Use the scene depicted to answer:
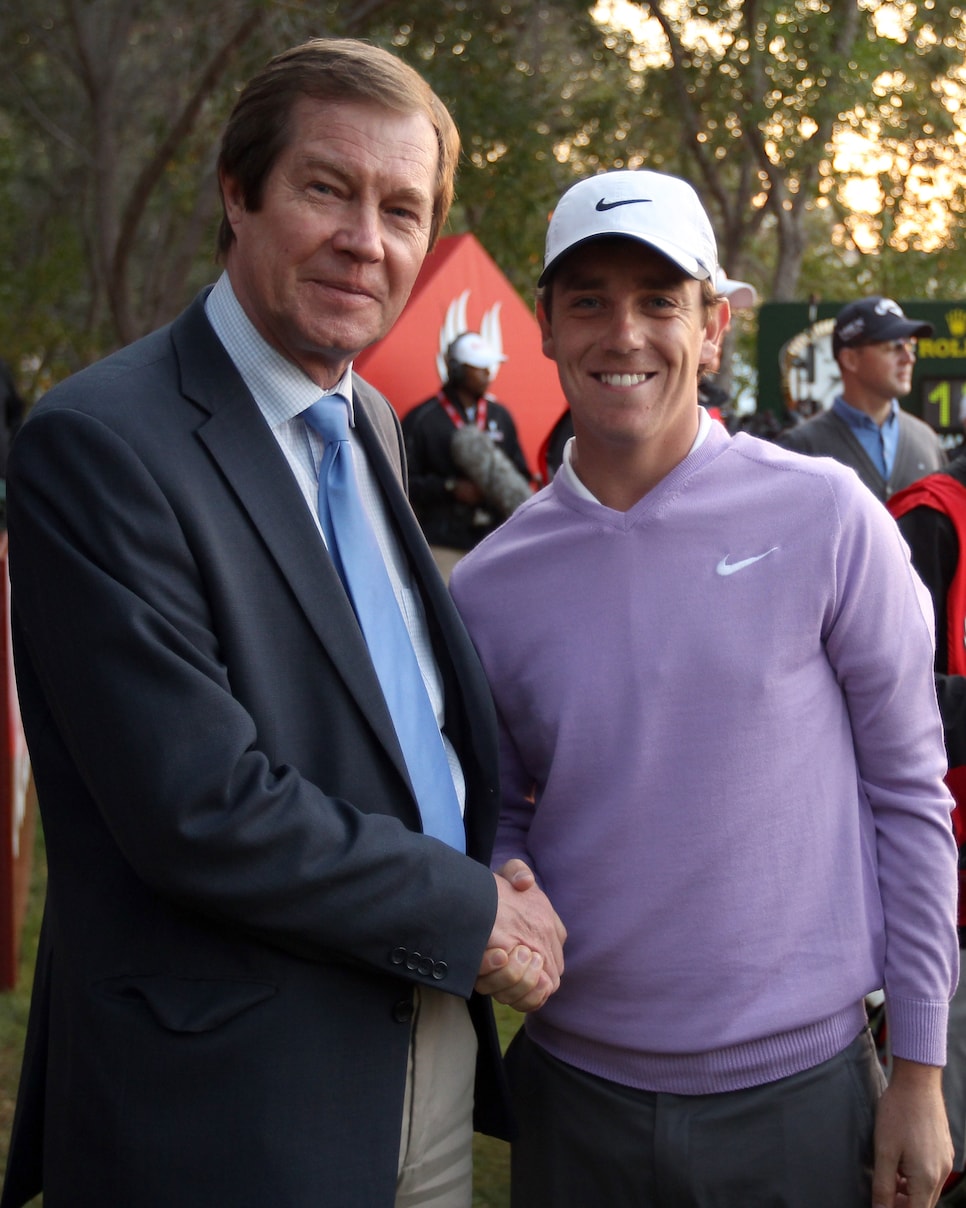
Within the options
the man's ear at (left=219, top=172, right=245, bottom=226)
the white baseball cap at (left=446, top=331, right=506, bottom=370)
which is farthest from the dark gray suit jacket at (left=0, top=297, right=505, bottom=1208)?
the white baseball cap at (left=446, top=331, right=506, bottom=370)

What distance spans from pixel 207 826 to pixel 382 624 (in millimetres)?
416

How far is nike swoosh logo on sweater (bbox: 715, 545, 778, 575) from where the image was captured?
1.99 m

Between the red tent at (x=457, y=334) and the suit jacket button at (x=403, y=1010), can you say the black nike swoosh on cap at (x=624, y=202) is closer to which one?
the suit jacket button at (x=403, y=1010)

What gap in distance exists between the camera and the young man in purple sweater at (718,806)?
76.5 inches

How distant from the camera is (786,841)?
1.96m

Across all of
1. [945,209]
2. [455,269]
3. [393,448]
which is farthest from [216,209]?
[393,448]

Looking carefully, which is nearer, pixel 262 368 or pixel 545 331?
pixel 262 368

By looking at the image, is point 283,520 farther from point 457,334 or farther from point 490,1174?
point 457,334

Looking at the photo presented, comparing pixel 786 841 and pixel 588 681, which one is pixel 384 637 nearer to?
pixel 588 681

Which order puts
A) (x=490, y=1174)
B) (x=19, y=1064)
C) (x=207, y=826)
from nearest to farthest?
(x=207, y=826), (x=490, y=1174), (x=19, y=1064)

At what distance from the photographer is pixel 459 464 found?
7.96 meters

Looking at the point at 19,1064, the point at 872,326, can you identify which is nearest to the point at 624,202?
the point at 19,1064

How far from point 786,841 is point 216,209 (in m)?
13.6

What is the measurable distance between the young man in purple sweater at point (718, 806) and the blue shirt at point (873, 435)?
11.8 feet
